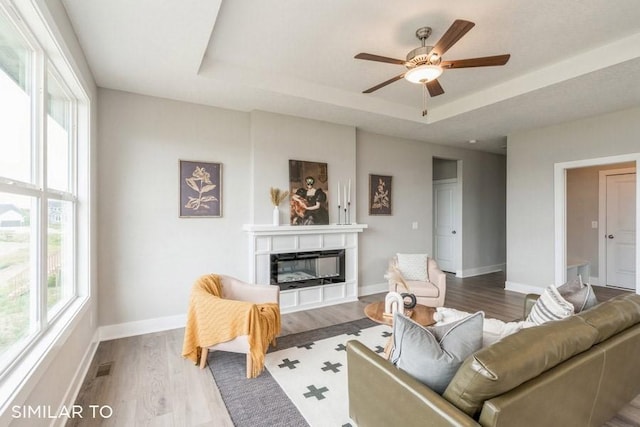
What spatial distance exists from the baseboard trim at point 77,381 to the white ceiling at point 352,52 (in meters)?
2.62

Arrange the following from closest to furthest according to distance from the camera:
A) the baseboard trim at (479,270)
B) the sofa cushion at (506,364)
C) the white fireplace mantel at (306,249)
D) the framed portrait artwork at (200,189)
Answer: the sofa cushion at (506,364) → the framed portrait artwork at (200,189) → the white fireplace mantel at (306,249) → the baseboard trim at (479,270)

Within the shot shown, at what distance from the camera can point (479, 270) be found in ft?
21.1

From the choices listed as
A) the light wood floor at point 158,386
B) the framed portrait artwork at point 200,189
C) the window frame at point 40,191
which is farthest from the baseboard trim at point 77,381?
the framed portrait artwork at point 200,189

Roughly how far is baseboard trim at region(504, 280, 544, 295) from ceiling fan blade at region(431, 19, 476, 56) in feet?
14.5

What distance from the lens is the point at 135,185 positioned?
3.38 meters

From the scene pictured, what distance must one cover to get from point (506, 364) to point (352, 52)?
110 inches

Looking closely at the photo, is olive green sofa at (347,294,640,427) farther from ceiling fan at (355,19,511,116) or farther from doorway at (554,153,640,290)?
doorway at (554,153,640,290)

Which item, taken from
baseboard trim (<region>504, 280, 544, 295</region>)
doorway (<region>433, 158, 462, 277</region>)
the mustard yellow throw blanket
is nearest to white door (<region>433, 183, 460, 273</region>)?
doorway (<region>433, 158, 462, 277</region>)

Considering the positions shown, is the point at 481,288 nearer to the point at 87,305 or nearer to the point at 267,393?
the point at 267,393

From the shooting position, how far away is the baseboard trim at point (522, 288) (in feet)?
15.9

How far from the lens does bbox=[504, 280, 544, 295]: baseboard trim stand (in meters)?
4.86

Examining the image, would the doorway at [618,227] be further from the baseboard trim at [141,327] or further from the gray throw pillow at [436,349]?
the baseboard trim at [141,327]

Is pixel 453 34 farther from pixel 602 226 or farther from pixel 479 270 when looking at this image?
pixel 479 270

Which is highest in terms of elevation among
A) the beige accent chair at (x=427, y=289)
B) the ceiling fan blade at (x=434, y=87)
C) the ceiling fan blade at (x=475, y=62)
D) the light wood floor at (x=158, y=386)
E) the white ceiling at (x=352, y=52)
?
the white ceiling at (x=352, y=52)
